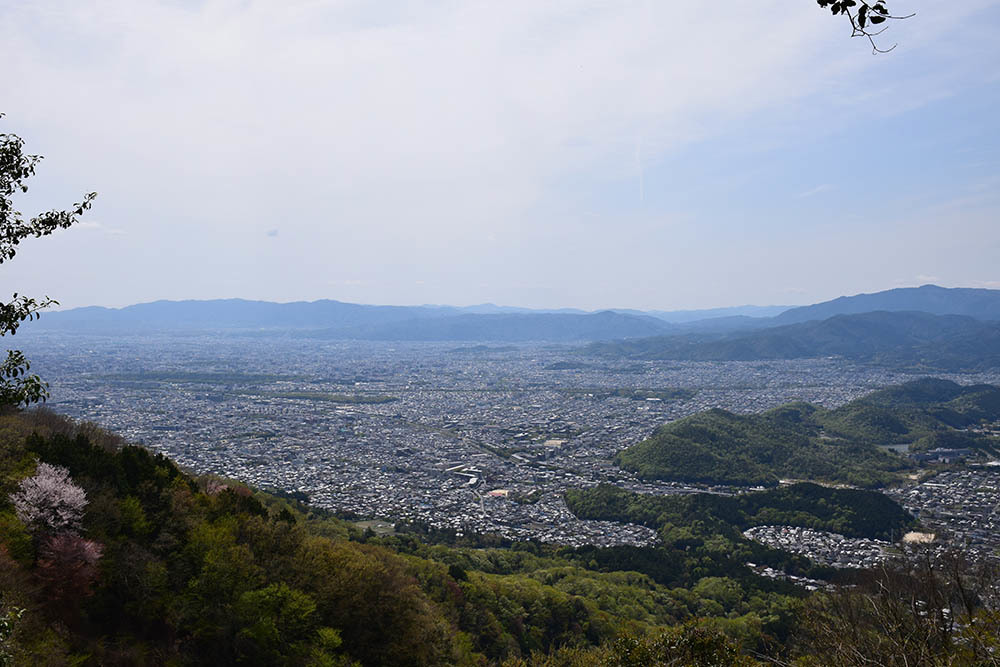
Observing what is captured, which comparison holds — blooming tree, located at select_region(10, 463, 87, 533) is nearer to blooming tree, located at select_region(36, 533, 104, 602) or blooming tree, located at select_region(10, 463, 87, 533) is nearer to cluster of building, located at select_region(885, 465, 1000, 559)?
blooming tree, located at select_region(36, 533, 104, 602)

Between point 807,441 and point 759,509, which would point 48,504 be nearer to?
point 759,509

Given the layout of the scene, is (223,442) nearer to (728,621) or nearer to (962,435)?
(728,621)

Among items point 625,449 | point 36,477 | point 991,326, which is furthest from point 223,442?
point 991,326

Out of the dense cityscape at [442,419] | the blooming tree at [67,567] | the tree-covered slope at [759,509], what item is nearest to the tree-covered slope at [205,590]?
the blooming tree at [67,567]

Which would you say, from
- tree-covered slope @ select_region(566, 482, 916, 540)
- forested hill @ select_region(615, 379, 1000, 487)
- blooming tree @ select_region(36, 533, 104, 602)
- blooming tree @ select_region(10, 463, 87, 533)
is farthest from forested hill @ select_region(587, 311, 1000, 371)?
blooming tree @ select_region(36, 533, 104, 602)

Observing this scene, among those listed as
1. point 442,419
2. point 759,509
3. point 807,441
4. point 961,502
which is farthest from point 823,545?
point 442,419
